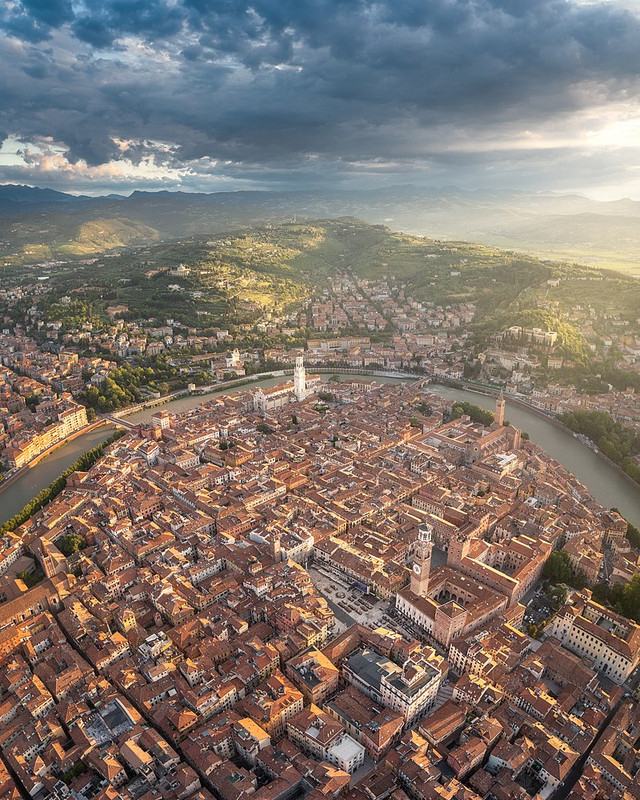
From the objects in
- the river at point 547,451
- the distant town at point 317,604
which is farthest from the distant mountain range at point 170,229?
the distant town at point 317,604

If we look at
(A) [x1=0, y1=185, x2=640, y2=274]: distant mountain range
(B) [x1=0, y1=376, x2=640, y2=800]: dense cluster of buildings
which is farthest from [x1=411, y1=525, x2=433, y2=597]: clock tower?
(A) [x1=0, y1=185, x2=640, y2=274]: distant mountain range

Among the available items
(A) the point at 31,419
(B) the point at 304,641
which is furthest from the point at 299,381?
(B) the point at 304,641

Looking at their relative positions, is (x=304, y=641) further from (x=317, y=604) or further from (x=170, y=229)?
(x=170, y=229)

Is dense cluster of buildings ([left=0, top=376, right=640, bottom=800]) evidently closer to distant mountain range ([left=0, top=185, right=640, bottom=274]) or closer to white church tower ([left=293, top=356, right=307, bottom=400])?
white church tower ([left=293, top=356, right=307, bottom=400])

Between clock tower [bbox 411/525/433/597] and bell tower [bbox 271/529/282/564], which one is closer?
clock tower [bbox 411/525/433/597]

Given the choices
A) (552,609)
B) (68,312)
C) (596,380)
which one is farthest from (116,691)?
(68,312)

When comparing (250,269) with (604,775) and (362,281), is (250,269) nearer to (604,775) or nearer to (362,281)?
(362,281)
